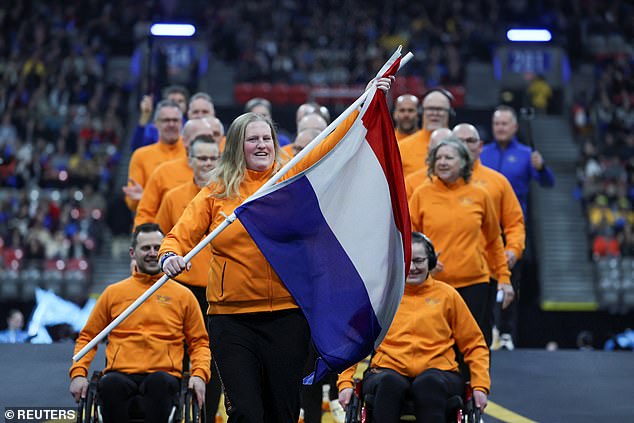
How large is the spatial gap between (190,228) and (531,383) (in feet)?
13.9

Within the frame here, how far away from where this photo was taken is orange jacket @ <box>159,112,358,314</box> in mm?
5207

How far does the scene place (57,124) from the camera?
24109mm

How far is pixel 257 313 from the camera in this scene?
521cm

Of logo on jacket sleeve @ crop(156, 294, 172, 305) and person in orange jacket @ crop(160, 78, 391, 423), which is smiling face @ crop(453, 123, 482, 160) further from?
person in orange jacket @ crop(160, 78, 391, 423)

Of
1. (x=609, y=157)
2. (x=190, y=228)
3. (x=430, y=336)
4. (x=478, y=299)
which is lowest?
(x=430, y=336)

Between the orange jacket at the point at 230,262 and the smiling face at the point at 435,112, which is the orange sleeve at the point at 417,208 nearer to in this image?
the smiling face at the point at 435,112

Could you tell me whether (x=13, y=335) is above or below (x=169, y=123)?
below

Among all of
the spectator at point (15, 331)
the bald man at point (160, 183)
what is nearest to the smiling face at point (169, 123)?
the bald man at point (160, 183)

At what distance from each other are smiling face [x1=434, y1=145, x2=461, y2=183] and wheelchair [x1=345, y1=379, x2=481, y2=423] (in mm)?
1520

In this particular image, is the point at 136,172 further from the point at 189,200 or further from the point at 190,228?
the point at 190,228

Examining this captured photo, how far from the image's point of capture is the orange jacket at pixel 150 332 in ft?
21.0

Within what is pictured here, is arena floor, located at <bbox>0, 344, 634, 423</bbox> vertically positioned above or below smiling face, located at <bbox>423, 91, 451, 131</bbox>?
below

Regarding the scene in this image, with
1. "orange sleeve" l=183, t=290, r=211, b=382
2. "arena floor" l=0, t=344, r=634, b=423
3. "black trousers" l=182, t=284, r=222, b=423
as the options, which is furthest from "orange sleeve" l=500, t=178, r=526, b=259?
"orange sleeve" l=183, t=290, r=211, b=382

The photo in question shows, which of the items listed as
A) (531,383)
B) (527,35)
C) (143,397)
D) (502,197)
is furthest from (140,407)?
(527,35)
